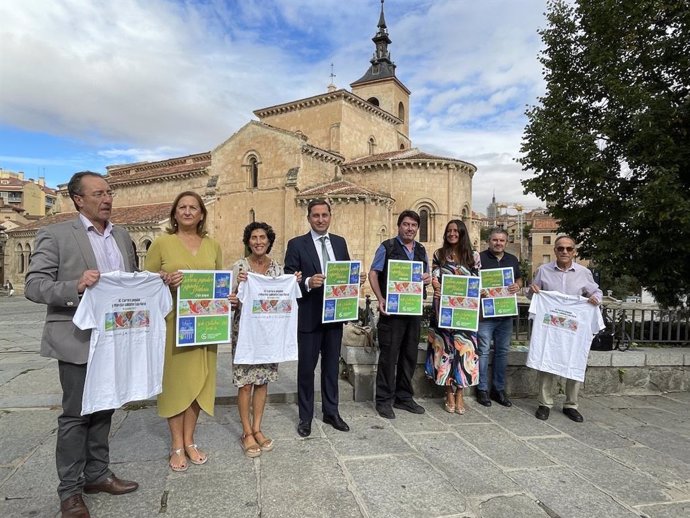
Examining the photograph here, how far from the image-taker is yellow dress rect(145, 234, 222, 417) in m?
3.23

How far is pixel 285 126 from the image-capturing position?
2730 cm

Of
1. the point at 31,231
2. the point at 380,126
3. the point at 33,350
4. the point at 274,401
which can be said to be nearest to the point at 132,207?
the point at 31,231

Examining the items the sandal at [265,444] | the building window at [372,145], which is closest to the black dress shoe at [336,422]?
the sandal at [265,444]

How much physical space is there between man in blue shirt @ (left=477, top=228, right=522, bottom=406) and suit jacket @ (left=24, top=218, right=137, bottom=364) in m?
4.06

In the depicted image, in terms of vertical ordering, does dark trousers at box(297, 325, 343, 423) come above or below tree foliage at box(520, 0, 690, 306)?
below

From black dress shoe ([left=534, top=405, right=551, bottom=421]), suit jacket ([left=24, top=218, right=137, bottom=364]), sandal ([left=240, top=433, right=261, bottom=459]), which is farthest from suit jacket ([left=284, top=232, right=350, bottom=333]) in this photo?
black dress shoe ([left=534, top=405, right=551, bottom=421])

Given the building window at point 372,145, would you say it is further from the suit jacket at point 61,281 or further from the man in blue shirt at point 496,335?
the suit jacket at point 61,281

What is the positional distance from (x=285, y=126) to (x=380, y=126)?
6.51 metres

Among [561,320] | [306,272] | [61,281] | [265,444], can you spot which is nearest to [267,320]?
[306,272]

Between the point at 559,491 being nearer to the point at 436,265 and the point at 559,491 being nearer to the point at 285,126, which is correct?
the point at 436,265

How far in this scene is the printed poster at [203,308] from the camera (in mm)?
3209

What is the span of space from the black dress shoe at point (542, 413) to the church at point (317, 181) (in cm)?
1614

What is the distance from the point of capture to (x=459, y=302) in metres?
4.44

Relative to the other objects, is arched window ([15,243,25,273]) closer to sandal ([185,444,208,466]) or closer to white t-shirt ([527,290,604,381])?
sandal ([185,444,208,466])
